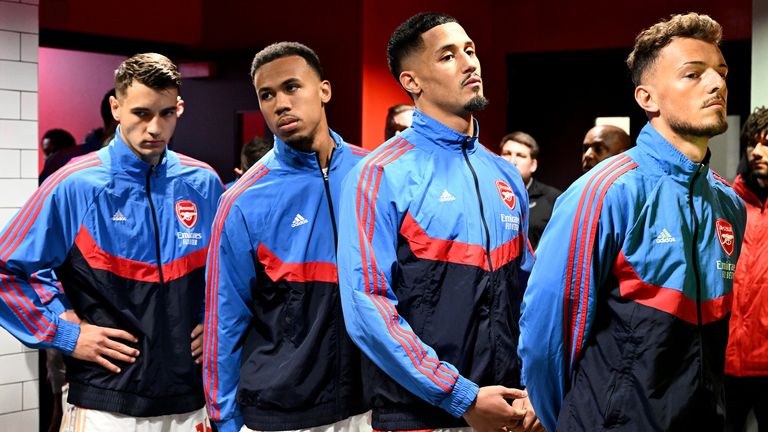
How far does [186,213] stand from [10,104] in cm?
160

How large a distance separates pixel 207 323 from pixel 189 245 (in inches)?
14.5

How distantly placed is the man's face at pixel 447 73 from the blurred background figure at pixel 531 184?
9.76 feet

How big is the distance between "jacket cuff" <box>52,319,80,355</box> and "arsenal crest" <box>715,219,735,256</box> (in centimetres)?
191

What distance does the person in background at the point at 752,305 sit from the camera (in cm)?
422

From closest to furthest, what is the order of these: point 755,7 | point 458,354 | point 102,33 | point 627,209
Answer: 1. point 627,209
2. point 458,354
3. point 755,7
4. point 102,33

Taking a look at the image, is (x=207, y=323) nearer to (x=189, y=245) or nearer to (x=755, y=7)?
(x=189, y=245)

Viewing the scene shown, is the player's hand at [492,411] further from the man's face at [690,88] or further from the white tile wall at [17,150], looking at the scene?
the white tile wall at [17,150]

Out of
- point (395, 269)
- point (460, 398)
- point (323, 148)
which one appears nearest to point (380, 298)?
point (395, 269)

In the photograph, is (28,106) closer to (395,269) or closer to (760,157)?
(395,269)

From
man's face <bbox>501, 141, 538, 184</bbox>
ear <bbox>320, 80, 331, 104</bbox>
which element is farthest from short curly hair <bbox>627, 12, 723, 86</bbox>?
man's face <bbox>501, 141, 538, 184</bbox>

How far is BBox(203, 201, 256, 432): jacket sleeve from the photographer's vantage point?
9.24 feet

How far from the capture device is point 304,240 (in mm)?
2812

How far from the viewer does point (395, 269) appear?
2408 millimetres

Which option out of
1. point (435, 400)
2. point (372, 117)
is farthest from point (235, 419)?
point (372, 117)
